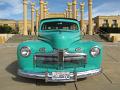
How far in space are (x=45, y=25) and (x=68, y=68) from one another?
2.32 m

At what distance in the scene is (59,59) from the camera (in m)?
6.03

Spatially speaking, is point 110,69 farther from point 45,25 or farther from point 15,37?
point 15,37

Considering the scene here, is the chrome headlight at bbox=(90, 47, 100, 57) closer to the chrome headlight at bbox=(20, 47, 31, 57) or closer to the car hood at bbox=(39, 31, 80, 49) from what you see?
the car hood at bbox=(39, 31, 80, 49)

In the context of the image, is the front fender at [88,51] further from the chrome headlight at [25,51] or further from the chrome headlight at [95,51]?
the chrome headlight at [25,51]

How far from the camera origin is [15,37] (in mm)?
34344

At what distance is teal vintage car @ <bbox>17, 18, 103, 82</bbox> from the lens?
598 cm

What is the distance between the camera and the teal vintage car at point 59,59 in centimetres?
598

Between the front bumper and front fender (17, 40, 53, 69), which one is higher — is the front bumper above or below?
below

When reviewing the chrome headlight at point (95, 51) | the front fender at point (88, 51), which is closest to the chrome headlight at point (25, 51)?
the front fender at point (88, 51)

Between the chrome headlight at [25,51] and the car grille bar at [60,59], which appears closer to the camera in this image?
the car grille bar at [60,59]

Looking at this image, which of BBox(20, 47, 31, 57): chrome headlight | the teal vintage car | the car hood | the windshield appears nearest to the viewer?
the teal vintage car

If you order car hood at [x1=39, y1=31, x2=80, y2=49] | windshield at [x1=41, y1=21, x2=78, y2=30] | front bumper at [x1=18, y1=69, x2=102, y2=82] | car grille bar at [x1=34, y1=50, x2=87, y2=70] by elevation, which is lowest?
front bumper at [x1=18, y1=69, x2=102, y2=82]

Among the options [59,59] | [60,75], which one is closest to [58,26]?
[59,59]

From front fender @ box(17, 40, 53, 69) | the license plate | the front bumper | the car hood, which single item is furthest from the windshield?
the license plate
